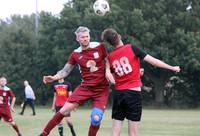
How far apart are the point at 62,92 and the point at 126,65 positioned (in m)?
7.71

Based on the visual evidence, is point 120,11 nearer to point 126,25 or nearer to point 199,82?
point 126,25

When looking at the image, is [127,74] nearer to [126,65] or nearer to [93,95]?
[126,65]

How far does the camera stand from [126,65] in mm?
9641

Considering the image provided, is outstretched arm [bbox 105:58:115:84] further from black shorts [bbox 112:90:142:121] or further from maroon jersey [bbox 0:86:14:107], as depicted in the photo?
maroon jersey [bbox 0:86:14:107]

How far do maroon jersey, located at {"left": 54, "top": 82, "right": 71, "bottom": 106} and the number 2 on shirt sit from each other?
284 inches

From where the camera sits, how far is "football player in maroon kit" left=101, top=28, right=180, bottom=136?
9.63 m

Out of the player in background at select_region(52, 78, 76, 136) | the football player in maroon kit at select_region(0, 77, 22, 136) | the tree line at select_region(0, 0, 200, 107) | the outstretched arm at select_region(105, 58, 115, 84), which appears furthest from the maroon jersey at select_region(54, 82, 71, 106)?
the tree line at select_region(0, 0, 200, 107)

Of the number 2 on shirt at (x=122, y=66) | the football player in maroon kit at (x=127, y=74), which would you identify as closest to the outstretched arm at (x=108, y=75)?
the football player in maroon kit at (x=127, y=74)

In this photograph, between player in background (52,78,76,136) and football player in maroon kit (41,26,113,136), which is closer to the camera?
football player in maroon kit (41,26,113,136)

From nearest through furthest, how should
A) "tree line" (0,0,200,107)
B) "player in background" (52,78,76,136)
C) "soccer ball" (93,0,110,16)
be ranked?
"soccer ball" (93,0,110,16), "player in background" (52,78,76,136), "tree line" (0,0,200,107)

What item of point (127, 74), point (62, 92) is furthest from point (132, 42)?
point (127, 74)

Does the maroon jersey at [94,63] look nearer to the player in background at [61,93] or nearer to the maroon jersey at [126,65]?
the maroon jersey at [126,65]

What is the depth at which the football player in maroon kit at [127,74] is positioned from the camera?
9633mm

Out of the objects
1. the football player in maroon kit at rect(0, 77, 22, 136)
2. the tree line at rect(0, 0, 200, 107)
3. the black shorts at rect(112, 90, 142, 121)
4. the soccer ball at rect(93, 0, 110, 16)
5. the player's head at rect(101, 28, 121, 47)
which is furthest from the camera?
the tree line at rect(0, 0, 200, 107)
